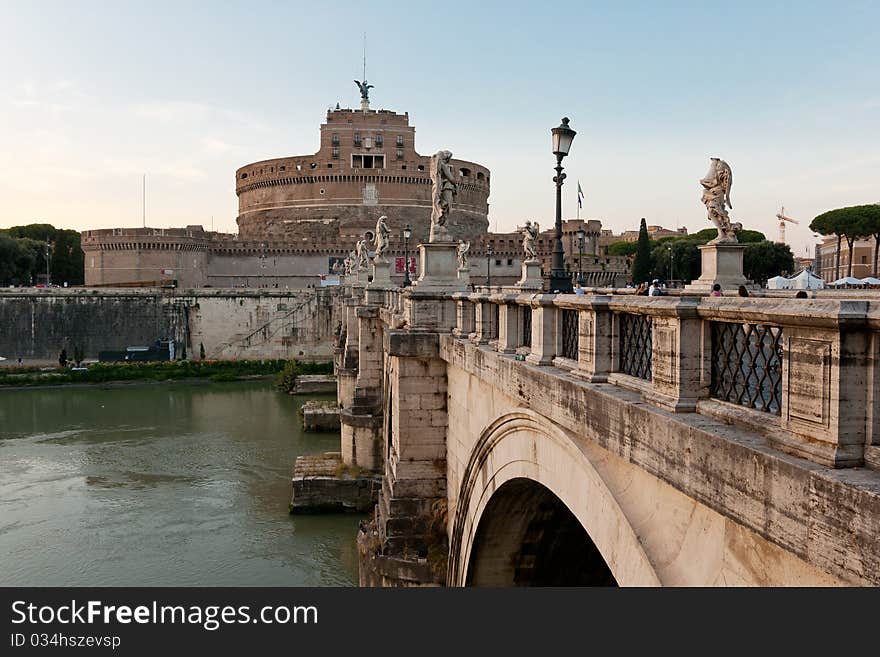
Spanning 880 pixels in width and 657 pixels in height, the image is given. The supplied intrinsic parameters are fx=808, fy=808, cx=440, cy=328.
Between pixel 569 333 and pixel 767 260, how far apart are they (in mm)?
43561

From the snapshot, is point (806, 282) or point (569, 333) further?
point (806, 282)

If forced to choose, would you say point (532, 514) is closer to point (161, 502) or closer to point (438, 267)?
point (438, 267)

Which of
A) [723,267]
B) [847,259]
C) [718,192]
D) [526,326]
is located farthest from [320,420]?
[847,259]

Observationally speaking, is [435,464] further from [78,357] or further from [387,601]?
[78,357]

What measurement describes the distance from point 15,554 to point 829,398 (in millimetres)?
17397

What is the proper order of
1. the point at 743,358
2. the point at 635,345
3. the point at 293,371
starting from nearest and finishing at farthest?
1. the point at 743,358
2. the point at 635,345
3. the point at 293,371

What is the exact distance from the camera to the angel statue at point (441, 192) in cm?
1060

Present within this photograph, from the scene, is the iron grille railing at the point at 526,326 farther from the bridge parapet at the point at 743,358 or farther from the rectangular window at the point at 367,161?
the rectangular window at the point at 367,161

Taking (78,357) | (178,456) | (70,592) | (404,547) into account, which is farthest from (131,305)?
(70,592)

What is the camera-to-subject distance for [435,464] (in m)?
10.8

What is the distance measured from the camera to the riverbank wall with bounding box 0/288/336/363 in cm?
4950

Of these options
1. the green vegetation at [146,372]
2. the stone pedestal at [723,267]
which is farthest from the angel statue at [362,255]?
the stone pedestal at [723,267]

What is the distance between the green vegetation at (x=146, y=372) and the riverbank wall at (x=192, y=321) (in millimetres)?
4079

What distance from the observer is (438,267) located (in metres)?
10.7
